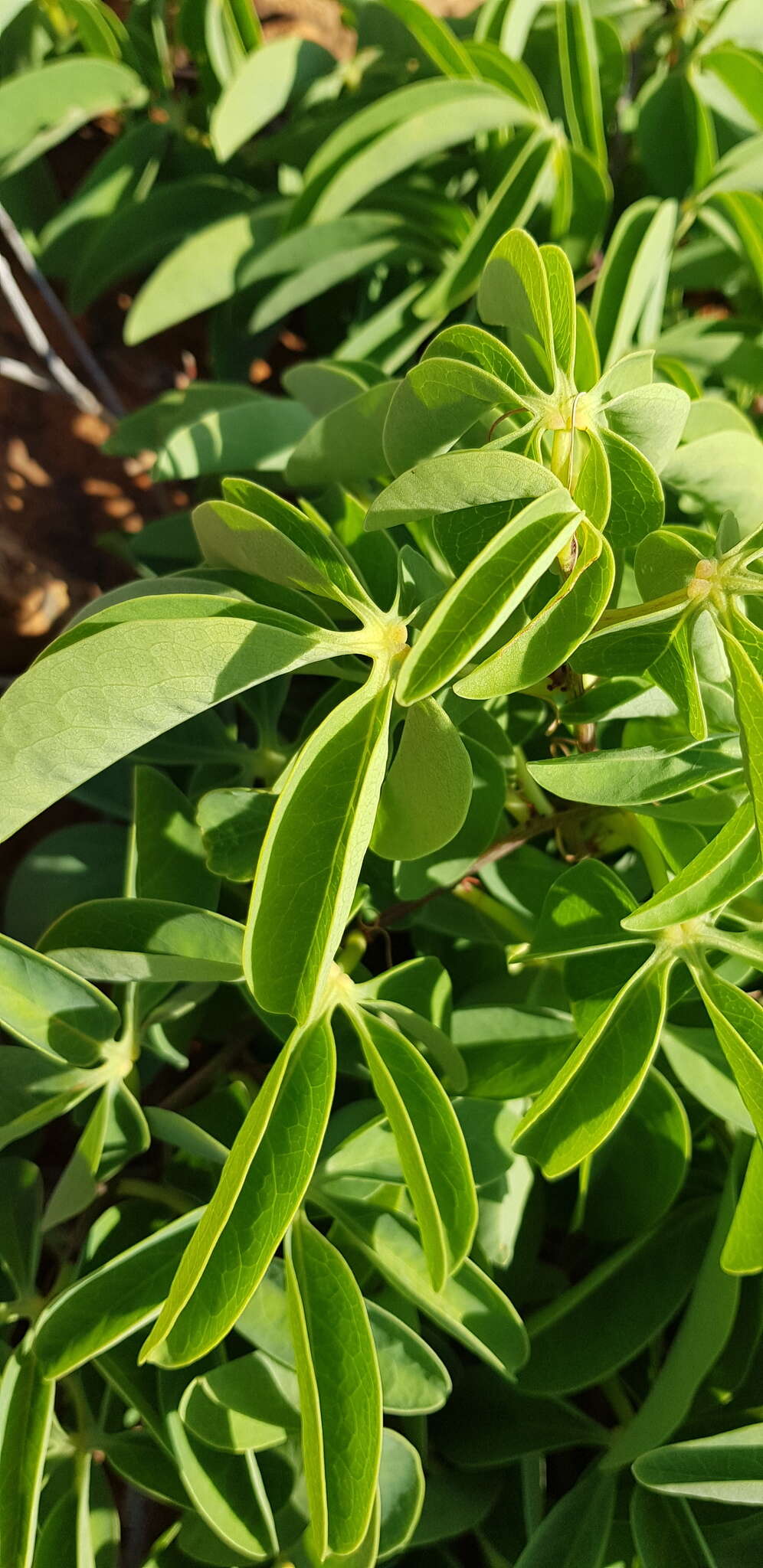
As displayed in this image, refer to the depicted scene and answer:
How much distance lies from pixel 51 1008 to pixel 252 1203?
18cm

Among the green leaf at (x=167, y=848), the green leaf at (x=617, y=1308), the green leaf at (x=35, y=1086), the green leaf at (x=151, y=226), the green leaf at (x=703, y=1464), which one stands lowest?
the green leaf at (x=617, y=1308)

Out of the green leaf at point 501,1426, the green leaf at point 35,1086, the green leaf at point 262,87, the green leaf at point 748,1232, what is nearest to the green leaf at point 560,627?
the green leaf at point 748,1232

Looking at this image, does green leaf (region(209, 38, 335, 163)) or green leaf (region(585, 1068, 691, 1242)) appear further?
green leaf (region(209, 38, 335, 163))

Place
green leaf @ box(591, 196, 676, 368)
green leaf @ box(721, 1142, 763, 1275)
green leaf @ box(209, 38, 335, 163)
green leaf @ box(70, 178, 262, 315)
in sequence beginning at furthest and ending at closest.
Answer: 1. green leaf @ box(70, 178, 262, 315)
2. green leaf @ box(209, 38, 335, 163)
3. green leaf @ box(591, 196, 676, 368)
4. green leaf @ box(721, 1142, 763, 1275)

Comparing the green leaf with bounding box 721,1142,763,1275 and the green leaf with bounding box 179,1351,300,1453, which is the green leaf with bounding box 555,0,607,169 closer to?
the green leaf with bounding box 721,1142,763,1275

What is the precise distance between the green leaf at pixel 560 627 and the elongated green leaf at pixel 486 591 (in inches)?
0.6

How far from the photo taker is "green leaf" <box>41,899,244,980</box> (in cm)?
57

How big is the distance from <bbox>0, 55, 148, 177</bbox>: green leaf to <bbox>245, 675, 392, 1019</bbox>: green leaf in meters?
0.68

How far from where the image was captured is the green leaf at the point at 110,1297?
1.89ft

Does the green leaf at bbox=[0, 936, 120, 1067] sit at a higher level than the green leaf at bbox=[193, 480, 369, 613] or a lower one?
lower

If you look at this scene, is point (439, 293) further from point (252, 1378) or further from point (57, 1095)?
point (252, 1378)

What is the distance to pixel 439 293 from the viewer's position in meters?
0.84

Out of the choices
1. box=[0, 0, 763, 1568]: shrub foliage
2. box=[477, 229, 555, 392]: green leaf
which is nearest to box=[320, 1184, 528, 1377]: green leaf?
box=[0, 0, 763, 1568]: shrub foliage

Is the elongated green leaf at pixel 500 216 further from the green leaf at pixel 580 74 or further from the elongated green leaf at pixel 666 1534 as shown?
the elongated green leaf at pixel 666 1534
